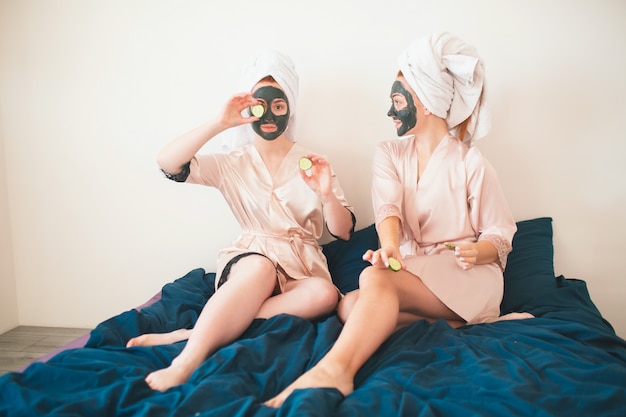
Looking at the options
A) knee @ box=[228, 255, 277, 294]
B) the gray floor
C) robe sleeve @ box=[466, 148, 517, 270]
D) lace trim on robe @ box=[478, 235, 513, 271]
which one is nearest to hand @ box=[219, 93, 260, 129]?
knee @ box=[228, 255, 277, 294]

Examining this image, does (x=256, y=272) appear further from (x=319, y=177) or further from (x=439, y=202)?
(x=439, y=202)

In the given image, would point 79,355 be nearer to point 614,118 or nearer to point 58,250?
point 58,250

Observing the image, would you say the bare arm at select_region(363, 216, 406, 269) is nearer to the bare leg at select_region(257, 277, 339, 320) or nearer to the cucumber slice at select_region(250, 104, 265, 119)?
the bare leg at select_region(257, 277, 339, 320)

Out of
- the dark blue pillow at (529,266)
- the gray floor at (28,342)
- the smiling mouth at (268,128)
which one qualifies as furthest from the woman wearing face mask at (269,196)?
the gray floor at (28,342)

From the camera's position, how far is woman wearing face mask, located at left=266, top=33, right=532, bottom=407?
149 centimetres

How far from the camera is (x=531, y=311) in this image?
1639mm

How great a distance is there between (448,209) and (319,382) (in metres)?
0.84

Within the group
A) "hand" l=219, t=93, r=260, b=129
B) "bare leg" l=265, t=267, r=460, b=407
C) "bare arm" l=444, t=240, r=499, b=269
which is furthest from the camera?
"hand" l=219, t=93, r=260, b=129

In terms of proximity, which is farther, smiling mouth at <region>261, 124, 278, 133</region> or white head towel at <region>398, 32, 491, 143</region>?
smiling mouth at <region>261, 124, 278, 133</region>

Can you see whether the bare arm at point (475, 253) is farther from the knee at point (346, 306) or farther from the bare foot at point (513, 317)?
the knee at point (346, 306)

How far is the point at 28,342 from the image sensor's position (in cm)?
214

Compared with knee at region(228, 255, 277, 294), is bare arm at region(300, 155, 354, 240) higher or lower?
higher

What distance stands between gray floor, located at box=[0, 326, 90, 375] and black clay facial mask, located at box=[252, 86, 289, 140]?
1.36m

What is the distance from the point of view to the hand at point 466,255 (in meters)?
1.47
